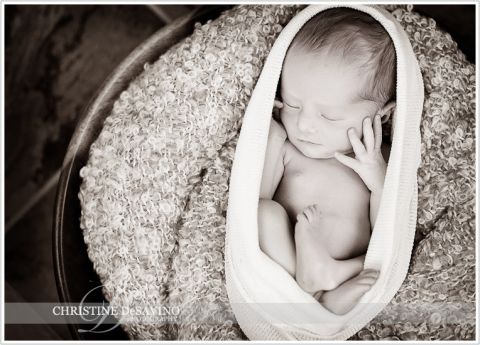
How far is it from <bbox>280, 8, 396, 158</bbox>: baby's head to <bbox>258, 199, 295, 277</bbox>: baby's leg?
14 centimetres

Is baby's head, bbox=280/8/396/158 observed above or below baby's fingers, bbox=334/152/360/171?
above

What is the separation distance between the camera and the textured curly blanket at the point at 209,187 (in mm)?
975

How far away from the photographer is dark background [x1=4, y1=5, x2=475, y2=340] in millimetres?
1399

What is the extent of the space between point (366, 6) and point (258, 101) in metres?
0.28

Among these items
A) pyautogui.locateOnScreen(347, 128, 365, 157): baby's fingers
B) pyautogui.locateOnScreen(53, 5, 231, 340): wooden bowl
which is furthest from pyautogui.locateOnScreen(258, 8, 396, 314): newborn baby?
pyautogui.locateOnScreen(53, 5, 231, 340): wooden bowl

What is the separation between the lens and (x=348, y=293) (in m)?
0.93

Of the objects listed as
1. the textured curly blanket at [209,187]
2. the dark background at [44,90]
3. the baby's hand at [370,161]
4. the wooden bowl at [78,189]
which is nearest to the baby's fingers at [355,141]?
the baby's hand at [370,161]

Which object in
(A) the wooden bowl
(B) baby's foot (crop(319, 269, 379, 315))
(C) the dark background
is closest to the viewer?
(B) baby's foot (crop(319, 269, 379, 315))

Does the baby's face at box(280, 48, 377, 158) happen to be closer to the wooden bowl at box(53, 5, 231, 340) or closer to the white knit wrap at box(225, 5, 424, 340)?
the white knit wrap at box(225, 5, 424, 340)

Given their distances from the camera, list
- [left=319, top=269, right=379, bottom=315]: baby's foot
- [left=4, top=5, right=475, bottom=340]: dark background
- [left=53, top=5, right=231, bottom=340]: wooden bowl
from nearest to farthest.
→ [left=319, top=269, right=379, bottom=315]: baby's foot → [left=53, top=5, right=231, bottom=340]: wooden bowl → [left=4, top=5, right=475, bottom=340]: dark background

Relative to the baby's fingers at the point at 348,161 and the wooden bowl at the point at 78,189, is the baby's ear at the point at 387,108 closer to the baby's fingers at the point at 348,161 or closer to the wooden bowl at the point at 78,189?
the baby's fingers at the point at 348,161

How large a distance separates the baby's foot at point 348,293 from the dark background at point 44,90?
0.81m

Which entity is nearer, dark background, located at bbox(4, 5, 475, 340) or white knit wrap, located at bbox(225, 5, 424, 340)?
white knit wrap, located at bbox(225, 5, 424, 340)

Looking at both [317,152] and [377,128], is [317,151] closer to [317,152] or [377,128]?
[317,152]
